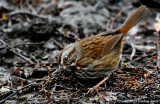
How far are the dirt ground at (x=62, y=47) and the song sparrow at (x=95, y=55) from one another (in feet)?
0.56

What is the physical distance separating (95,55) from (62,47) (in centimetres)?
131

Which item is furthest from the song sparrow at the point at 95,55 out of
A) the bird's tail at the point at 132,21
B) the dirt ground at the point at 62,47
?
the dirt ground at the point at 62,47

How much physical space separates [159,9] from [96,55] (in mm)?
4550

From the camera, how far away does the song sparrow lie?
382cm

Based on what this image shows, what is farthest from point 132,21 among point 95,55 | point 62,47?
point 62,47

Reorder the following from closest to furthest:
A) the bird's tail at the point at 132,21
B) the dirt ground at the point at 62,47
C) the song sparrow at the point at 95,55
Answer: the dirt ground at the point at 62,47 → the song sparrow at the point at 95,55 → the bird's tail at the point at 132,21

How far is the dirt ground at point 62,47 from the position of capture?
341cm

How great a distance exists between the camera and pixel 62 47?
5.11 metres

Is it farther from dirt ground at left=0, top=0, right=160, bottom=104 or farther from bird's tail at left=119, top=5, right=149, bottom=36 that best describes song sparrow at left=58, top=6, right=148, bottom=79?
dirt ground at left=0, top=0, right=160, bottom=104

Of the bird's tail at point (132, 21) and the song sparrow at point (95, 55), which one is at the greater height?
the bird's tail at point (132, 21)

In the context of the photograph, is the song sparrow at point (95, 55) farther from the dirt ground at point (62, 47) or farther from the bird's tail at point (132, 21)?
the dirt ground at point (62, 47)

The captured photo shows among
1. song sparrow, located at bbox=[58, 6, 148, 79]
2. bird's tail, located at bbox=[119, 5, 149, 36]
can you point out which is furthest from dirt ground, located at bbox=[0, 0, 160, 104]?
bird's tail, located at bbox=[119, 5, 149, 36]

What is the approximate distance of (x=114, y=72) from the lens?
4148mm

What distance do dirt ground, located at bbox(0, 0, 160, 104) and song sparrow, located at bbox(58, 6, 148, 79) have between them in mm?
170
